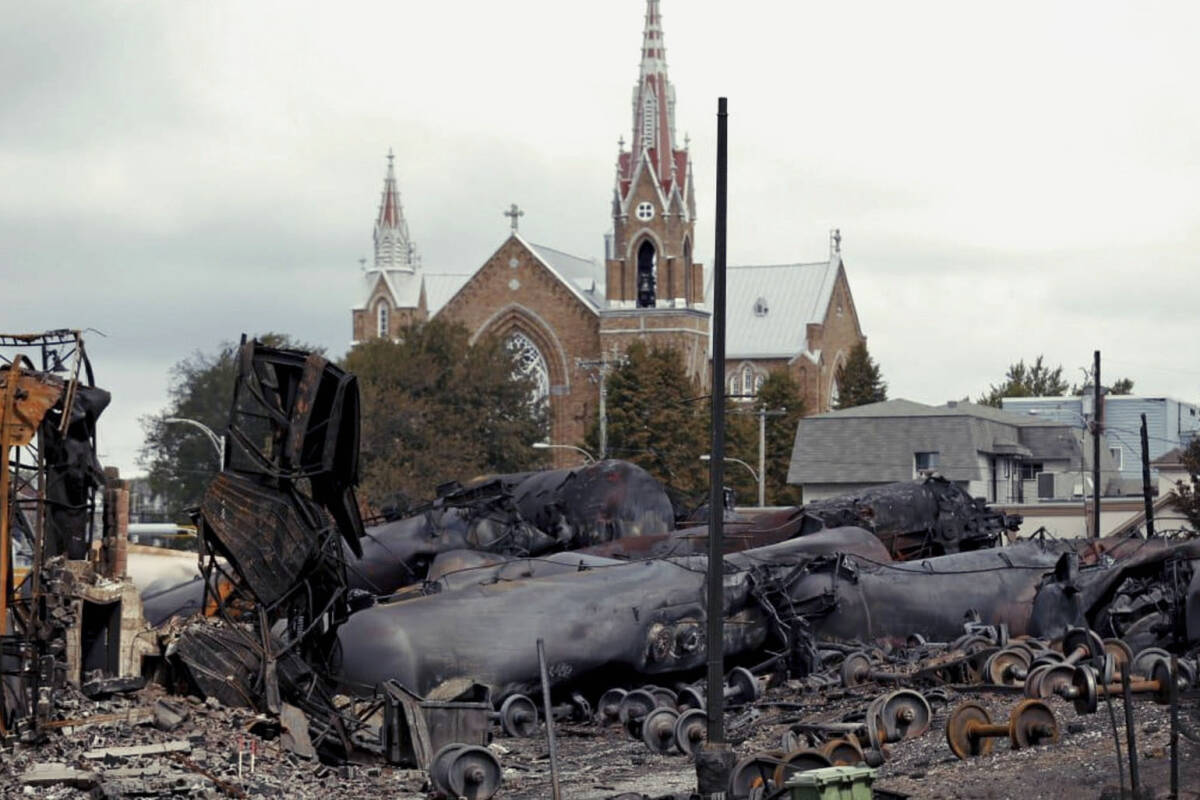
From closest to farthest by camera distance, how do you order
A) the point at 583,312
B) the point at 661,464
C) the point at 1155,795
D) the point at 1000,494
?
the point at 1155,795, the point at 1000,494, the point at 661,464, the point at 583,312

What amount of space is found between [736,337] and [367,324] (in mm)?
33297

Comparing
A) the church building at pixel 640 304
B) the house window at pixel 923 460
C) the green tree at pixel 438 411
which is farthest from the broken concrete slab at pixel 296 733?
the church building at pixel 640 304

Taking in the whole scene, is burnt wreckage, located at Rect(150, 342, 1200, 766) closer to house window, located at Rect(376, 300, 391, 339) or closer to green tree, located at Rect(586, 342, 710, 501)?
green tree, located at Rect(586, 342, 710, 501)

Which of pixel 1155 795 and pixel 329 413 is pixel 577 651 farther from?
pixel 1155 795

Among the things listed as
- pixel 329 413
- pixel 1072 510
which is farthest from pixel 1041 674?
pixel 1072 510

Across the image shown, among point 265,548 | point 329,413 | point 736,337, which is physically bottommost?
point 265,548

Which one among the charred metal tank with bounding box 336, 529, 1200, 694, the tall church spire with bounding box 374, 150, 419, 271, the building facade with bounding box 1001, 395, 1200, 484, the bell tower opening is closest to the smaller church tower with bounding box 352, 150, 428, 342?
the tall church spire with bounding box 374, 150, 419, 271

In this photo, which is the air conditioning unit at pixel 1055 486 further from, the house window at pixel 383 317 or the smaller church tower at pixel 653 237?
the house window at pixel 383 317

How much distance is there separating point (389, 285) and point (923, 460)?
266ft

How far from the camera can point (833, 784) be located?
747 inches

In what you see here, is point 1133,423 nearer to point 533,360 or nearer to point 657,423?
point 657,423

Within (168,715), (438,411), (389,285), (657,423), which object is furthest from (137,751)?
(389,285)

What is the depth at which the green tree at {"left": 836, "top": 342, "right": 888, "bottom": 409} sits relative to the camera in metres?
142

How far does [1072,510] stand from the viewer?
8375cm
